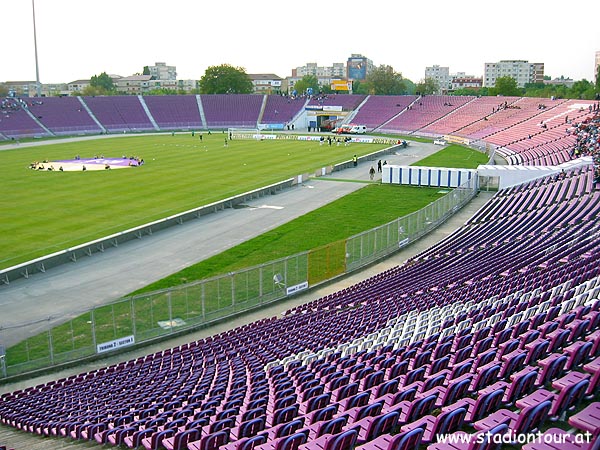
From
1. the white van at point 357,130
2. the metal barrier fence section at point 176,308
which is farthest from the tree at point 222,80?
the metal barrier fence section at point 176,308

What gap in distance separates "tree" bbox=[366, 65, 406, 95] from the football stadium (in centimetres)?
11752

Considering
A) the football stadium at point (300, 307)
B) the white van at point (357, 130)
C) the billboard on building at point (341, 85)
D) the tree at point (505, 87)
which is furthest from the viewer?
the billboard on building at point (341, 85)

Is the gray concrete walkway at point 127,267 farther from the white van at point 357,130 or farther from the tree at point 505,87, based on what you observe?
the tree at point 505,87

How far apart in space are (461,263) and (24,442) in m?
19.3

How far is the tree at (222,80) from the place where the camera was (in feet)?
538

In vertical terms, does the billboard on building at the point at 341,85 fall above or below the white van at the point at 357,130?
above

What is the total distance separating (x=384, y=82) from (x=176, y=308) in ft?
549

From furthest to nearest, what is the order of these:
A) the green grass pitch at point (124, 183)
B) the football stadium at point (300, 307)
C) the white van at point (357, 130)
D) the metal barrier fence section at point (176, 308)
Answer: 1. the white van at point (357, 130)
2. the green grass pitch at point (124, 183)
3. the metal barrier fence section at point (176, 308)
4. the football stadium at point (300, 307)

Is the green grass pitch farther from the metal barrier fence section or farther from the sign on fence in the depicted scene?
the sign on fence

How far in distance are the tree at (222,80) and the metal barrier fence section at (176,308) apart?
138 meters

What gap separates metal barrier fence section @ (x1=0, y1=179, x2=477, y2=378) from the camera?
69.2 ft

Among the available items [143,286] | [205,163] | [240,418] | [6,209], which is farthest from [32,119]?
[240,418]

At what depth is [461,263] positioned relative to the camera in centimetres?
2723

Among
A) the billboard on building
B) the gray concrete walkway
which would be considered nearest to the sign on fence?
the gray concrete walkway
